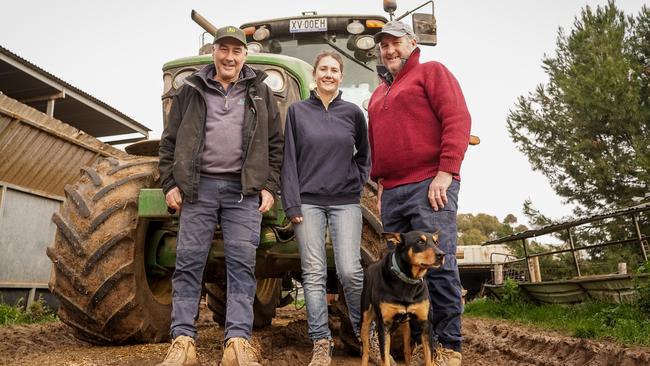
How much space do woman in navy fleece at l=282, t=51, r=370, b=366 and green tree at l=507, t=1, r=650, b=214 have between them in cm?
1217

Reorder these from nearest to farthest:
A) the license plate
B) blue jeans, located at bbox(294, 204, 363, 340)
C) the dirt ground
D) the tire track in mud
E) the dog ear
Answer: the dog ear → blue jeans, located at bbox(294, 204, 363, 340) → the dirt ground → the tire track in mud → the license plate

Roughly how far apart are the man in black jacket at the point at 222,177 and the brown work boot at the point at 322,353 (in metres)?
0.41

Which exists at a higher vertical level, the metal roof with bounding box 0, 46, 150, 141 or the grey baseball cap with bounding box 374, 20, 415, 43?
the metal roof with bounding box 0, 46, 150, 141

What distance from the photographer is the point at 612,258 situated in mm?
14094

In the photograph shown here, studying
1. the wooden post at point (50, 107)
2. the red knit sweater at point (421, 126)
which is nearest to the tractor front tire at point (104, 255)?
the red knit sweater at point (421, 126)

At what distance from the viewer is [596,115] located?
1642 centimetres

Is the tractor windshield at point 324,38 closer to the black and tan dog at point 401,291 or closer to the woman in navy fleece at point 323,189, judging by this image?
the woman in navy fleece at point 323,189

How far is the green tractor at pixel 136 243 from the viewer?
3.97 metres

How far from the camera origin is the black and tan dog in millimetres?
3457

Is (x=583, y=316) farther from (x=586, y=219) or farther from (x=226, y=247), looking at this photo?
(x=226, y=247)

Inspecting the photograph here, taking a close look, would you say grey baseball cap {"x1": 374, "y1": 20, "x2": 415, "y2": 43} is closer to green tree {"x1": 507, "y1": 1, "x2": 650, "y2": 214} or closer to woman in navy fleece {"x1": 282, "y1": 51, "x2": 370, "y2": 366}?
woman in navy fleece {"x1": 282, "y1": 51, "x2": 370, "y2": 366}

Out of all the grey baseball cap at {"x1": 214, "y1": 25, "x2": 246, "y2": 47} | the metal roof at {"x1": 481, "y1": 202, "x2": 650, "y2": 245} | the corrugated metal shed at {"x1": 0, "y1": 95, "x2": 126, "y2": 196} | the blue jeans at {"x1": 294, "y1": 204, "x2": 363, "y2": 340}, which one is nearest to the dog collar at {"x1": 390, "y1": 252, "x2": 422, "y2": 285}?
the blue jeans at {"x1": 294, "y1": 204, "x2": 363, "y2": 340}

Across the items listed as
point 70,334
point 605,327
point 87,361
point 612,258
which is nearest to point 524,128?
point 612,258

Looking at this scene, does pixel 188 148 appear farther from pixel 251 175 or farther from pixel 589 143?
pixel 589 143
